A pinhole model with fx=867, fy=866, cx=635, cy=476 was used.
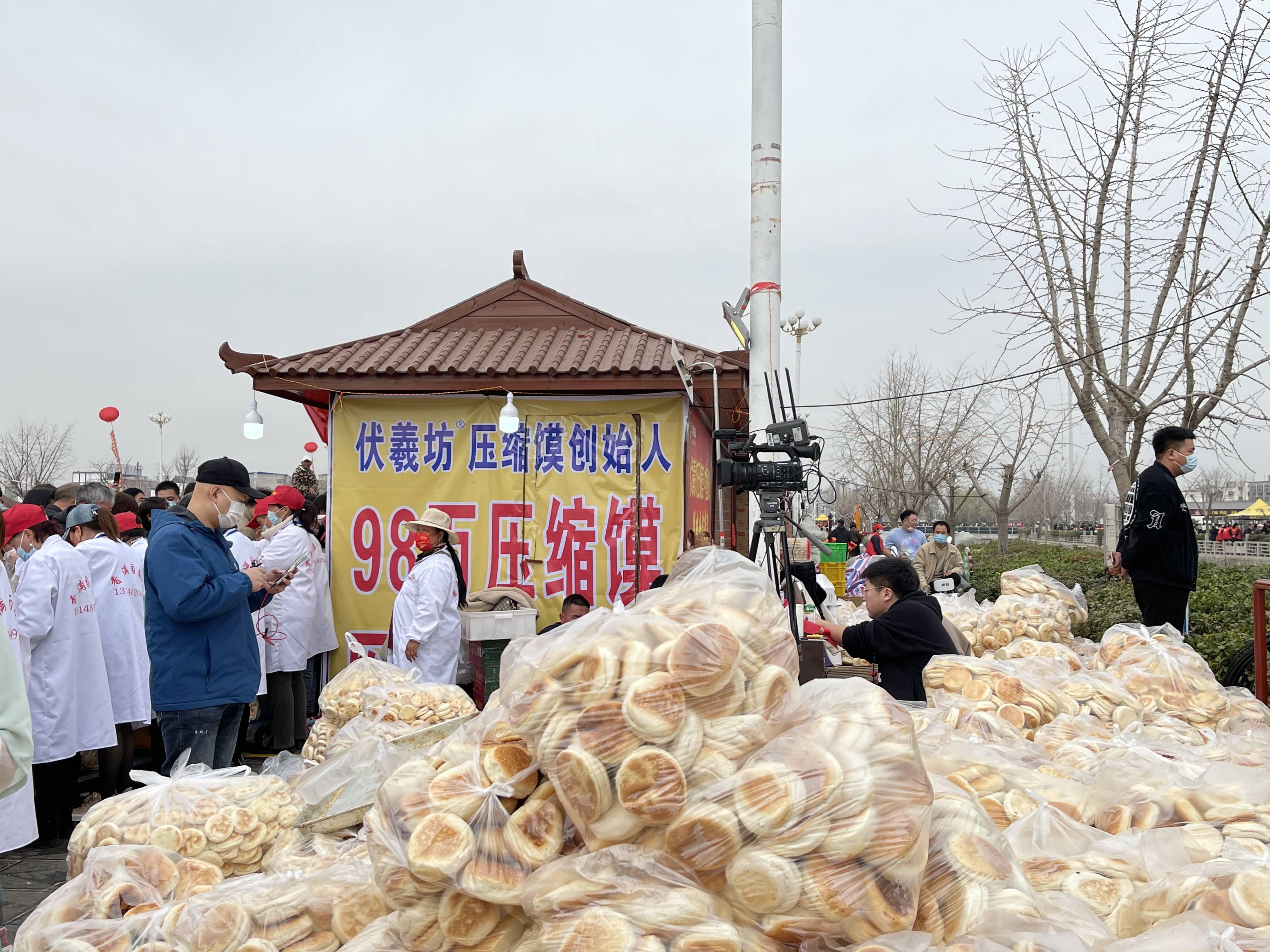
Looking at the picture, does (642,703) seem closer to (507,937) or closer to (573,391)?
(507,937)

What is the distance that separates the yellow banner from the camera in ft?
25.7

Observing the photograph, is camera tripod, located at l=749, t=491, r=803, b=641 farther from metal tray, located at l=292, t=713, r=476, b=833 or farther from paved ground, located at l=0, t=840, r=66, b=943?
paved ground, located at l=0, t=840, r=66, b=943

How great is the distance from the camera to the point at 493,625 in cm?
687

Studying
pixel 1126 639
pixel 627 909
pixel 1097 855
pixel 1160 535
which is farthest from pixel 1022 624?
pixel 627 909

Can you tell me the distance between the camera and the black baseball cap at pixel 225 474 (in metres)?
4.35

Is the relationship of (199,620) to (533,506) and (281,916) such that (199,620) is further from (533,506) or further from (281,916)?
(533,506)

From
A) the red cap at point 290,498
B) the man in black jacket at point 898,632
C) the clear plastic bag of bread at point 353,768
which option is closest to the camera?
the clear plastic bag of bread at point 353,768

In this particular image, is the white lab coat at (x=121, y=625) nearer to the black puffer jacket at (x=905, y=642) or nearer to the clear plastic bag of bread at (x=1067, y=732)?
the black puffer jacket at (x=905, y=642)

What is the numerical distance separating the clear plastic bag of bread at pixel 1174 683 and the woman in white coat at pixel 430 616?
4.37 m

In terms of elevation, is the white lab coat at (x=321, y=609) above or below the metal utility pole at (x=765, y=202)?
below

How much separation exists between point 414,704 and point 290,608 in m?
2.72

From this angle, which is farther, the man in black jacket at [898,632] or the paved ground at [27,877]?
the man in black jacket at [898,632]

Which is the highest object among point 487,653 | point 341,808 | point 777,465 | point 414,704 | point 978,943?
point 777,465

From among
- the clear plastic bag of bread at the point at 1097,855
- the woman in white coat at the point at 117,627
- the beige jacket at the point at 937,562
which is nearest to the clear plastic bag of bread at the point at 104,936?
the clear plastic bag of bread at the point at 1097,855
